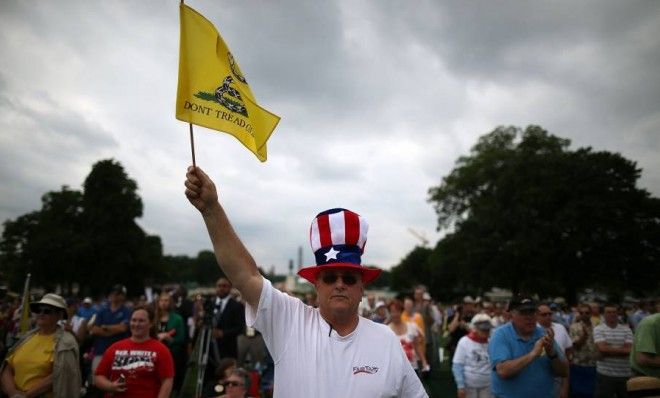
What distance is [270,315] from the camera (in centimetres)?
229

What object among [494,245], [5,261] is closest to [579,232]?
[494,245]

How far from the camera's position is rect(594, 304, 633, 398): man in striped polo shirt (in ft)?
24.8

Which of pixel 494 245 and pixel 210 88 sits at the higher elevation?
pixel 494 245

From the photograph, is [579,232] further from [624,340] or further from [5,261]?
[5,261]

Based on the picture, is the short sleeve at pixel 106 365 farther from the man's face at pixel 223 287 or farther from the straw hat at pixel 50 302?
the man's face at pixel 223 287

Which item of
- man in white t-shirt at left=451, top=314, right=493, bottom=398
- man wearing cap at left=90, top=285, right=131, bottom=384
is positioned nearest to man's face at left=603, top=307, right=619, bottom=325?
man in white t-shirt at left=451, top=314, right=493, bottom=398

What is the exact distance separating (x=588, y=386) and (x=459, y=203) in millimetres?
41549

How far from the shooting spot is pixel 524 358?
453cm

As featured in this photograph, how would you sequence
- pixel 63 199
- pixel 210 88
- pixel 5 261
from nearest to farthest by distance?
pixel 210 88, pixel 63 199, pixel 5 261

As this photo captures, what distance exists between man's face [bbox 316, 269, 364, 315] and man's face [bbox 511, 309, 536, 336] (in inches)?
116

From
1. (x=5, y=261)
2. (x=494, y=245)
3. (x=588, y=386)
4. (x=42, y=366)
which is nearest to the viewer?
(x=42, y=366)

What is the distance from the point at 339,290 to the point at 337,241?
25cm

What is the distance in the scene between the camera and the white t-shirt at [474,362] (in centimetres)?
664

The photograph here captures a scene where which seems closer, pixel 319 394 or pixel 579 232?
pixel 319 394
